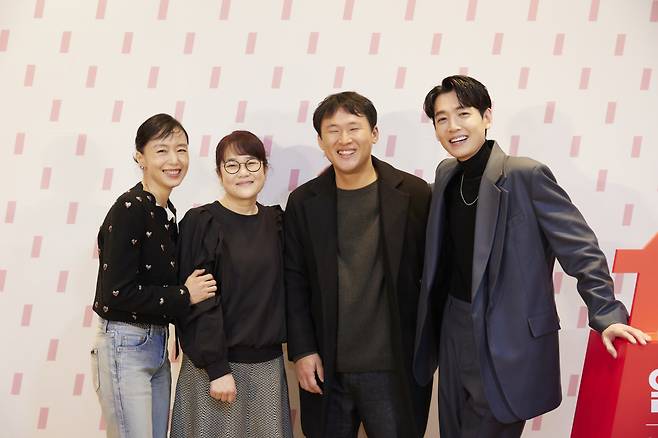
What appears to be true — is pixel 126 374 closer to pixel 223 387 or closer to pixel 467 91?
pixel 223 387

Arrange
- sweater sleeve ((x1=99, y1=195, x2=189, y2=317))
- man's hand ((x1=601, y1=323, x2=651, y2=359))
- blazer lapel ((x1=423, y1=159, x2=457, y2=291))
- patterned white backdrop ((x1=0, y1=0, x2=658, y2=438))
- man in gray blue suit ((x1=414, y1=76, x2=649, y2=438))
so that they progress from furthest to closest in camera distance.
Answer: patterned white backdrop ((x1=0, y1=0, x2=658, y2=438)) < blazer lapel ((x1=423, y1=159, x2=457, y2=291)) < sweater sleeve ((x1=99, y1=195, x2=189, y2=317)) < man in gray blue suit ((x1=414, y1=76, x2=649, y2=438)) < man's hand ((x1=601, y1=323, x2=651, y2=359))

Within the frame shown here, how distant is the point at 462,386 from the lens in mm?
1917

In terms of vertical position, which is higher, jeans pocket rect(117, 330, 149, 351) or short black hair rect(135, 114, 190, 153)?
short black hair rect(135, 114, 190, 153)

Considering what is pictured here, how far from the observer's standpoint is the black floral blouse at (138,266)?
1.84 m

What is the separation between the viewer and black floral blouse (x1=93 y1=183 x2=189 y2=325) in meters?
1.84

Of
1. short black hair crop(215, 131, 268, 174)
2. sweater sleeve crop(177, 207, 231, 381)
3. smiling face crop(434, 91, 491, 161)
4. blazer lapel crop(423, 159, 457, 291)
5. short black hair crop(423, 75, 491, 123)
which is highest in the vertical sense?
short black hair crop(423, 75, 491, 123)

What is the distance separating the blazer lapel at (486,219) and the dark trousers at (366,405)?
485 mm

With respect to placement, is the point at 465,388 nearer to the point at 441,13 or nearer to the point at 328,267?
the point at 328,267

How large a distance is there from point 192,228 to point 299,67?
0.94 meters

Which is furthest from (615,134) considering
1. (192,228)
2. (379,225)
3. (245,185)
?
(192,228)

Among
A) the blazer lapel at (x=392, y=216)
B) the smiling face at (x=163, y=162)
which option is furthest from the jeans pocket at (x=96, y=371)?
the blazer lapel at (x=392, y=216)

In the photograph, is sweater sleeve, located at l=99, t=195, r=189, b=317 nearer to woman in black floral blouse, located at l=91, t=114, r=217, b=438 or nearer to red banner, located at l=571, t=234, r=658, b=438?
woman in black floral blouse, located at l=91, t=114, r=217, b=438

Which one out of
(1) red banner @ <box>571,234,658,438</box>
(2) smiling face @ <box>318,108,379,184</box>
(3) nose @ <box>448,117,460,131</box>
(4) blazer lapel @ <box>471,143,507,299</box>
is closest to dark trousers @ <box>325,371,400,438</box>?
(4) blazer lapel @ <box>471,143,507,299</box>

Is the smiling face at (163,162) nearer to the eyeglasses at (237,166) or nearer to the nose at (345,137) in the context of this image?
the eyeglasses at (237,166)
